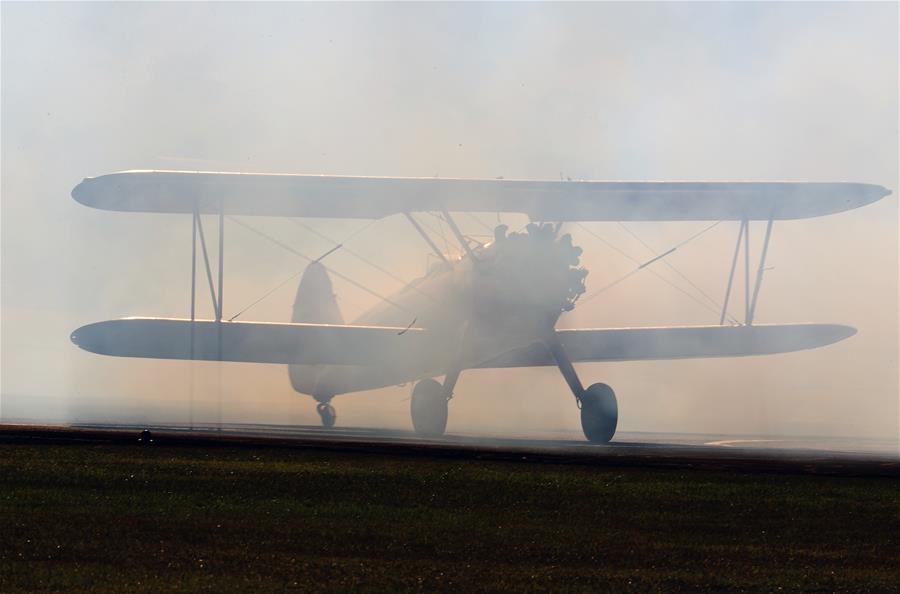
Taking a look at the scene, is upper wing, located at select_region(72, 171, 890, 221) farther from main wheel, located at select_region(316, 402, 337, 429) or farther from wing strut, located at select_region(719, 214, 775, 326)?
main wheel, located at select_region(316, 402, 337, 429)

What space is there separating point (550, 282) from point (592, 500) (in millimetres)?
11116

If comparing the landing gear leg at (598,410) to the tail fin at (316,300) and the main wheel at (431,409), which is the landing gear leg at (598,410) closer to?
the main wheel at (431,409)

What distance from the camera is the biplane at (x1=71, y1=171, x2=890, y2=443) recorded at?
76.8 feet

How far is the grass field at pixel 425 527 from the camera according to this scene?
8.70 meters

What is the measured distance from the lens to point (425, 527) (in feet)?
35.3

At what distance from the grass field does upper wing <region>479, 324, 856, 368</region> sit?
1000cm

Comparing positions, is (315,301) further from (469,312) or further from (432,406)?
(432,406)

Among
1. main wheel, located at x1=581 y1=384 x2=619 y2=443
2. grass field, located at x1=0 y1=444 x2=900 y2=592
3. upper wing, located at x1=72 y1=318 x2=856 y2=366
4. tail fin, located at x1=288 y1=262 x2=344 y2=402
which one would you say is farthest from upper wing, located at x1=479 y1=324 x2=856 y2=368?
tail fin, located at x1=288 y1=262 x2=344 y2=402

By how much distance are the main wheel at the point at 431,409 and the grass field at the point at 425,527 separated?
814 cm

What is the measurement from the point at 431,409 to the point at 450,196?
4443mm

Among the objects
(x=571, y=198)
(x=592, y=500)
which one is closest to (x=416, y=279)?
(x=571, y=198)

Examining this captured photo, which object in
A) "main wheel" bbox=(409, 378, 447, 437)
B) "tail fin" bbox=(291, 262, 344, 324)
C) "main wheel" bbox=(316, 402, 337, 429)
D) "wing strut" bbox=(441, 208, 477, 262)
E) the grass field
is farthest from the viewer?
"tail fin" bbox=(291, 262, 344, 324)

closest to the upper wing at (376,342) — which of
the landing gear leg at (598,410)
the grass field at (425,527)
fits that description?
the landing gear leg at (598,410)

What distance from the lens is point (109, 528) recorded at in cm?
1027
